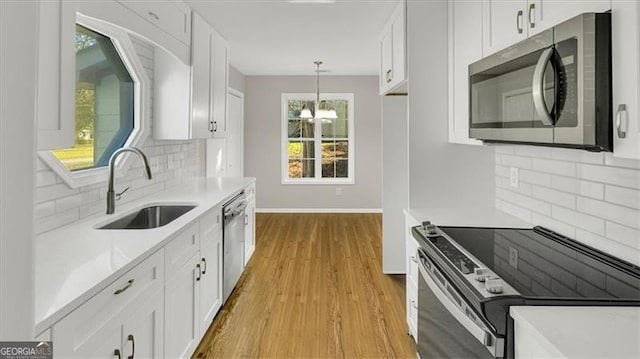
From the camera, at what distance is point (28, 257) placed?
0.57 m

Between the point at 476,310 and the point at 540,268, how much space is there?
1.25 feet

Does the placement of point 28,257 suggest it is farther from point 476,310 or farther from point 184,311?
point 184,311

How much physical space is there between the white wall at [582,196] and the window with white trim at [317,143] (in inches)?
198

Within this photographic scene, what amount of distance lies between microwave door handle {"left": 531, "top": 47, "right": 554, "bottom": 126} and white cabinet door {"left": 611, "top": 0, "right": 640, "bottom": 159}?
0.60 feet

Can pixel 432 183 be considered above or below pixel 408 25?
below

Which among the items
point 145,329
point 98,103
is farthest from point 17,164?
point 98,103

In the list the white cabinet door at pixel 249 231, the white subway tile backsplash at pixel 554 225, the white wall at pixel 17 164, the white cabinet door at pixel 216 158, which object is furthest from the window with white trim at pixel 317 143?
the white wall at pixel 17 164

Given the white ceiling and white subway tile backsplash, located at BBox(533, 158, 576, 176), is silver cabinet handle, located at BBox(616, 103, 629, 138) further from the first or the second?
the white ceiling

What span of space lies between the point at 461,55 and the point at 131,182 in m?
2.36

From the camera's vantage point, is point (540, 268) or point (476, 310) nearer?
point (476, 310)

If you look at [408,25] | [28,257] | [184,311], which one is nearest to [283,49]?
[408,25]

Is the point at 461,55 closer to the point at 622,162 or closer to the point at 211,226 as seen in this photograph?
the point at 622,162

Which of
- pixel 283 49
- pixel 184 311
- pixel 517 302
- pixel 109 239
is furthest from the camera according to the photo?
pixel 283 49

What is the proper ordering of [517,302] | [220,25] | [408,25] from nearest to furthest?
[517,302] < [408,25] < [220,25]
